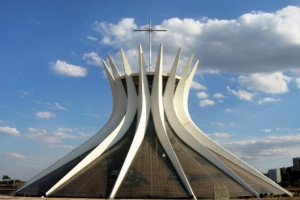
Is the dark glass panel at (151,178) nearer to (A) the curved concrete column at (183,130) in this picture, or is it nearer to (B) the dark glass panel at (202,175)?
(B) the dark glass panel at (202,175)

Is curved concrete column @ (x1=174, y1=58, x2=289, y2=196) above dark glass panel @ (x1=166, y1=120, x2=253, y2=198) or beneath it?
above

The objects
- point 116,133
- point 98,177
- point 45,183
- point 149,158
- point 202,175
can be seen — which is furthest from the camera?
point 116,133

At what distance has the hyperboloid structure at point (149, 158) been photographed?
25.4 m

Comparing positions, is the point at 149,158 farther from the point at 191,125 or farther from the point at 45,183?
the point at 45,183

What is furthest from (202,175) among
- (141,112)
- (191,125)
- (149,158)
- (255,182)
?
(141,112)

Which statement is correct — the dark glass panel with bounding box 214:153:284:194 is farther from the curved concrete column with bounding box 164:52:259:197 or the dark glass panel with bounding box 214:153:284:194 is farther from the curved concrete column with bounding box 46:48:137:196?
the curved concrete column with bounding box 46:48:137:196

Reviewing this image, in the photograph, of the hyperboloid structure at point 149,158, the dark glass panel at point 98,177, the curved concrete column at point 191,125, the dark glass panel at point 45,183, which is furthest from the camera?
the curved concrete column at point 191,125

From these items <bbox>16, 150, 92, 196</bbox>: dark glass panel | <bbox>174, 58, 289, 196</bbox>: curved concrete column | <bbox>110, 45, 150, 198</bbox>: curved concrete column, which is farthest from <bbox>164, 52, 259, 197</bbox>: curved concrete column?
<bbox>16, 150, 92, 196</bbox>: dark glass panel

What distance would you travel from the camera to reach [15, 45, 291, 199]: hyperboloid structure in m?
25.4

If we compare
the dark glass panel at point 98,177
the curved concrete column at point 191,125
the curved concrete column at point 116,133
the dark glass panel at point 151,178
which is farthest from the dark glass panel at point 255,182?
the curved concrete column at point 116,133

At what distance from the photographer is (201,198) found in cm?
2394

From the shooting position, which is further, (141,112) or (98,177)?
(141,112)

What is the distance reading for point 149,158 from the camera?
28547 millimetres

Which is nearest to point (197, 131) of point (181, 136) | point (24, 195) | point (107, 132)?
point (181, 136)
